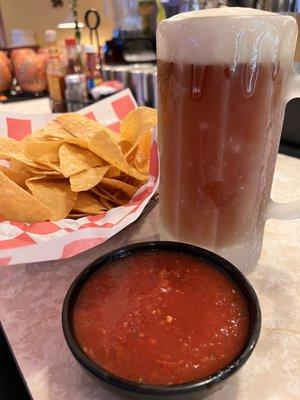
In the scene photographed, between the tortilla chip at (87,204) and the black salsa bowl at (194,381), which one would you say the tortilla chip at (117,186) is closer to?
the tortilla chip at (87,204)

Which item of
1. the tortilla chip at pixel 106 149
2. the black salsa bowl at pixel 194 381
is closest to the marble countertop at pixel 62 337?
the black salsa bowl at pixel 194 381

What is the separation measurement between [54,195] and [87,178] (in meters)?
Result: 0.08

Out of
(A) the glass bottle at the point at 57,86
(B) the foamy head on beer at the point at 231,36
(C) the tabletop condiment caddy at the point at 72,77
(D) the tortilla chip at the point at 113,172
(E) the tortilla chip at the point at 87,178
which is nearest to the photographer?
(B) the foamy head on beer at the point at 231,36

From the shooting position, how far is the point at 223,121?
559 millimetres

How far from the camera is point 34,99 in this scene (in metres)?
2.45

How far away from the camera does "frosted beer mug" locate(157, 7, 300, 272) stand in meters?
0.51

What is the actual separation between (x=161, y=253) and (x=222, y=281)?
0.11m

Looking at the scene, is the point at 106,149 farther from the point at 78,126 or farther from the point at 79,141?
the point at 78,126

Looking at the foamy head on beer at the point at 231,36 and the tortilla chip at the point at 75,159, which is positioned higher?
the foamy head on beer at the point at 231,36

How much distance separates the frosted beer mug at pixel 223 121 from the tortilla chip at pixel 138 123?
0.22m

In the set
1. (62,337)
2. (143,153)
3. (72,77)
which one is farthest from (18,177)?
(72,77)

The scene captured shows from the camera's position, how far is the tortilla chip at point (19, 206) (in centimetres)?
69

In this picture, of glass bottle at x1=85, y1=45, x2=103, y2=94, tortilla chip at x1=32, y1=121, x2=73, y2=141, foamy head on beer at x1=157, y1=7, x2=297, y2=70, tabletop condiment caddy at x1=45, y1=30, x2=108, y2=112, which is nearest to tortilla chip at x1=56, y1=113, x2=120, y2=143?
tortilla chip at x1=32, y1=121, x2=73, y2=141

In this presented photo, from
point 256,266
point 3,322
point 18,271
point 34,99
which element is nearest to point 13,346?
point 3,322
